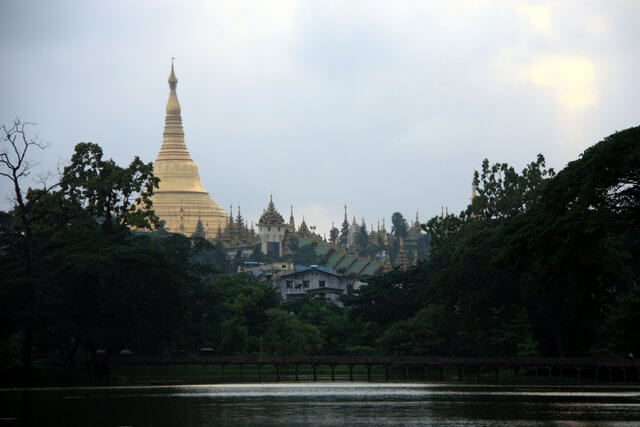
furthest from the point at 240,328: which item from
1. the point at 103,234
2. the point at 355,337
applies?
the point at 103,234

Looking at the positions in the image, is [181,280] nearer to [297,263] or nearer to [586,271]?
[586,271]

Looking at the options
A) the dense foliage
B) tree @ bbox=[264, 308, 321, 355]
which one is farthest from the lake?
tree @ bbox=[264, 308, 321, 355]

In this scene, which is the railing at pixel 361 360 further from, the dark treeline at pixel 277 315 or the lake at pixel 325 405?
the lake at pixel 325 405

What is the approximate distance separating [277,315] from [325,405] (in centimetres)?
5470

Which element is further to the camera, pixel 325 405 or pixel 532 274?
pixel 532 274

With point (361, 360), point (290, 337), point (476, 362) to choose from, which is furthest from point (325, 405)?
point (290, 337)

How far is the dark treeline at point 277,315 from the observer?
7738 centimetres

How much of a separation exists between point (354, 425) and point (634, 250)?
48.0 meters

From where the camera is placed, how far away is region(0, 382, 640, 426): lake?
4969cm

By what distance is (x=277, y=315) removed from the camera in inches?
4478

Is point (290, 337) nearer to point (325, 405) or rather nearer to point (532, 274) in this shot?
point (532, 274)

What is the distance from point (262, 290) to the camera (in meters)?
118

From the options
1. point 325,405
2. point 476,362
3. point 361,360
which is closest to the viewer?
point 325,405

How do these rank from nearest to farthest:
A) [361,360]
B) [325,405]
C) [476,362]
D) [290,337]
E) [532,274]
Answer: [325,405], [532,274], [476,362], [361,360], [290,337]
